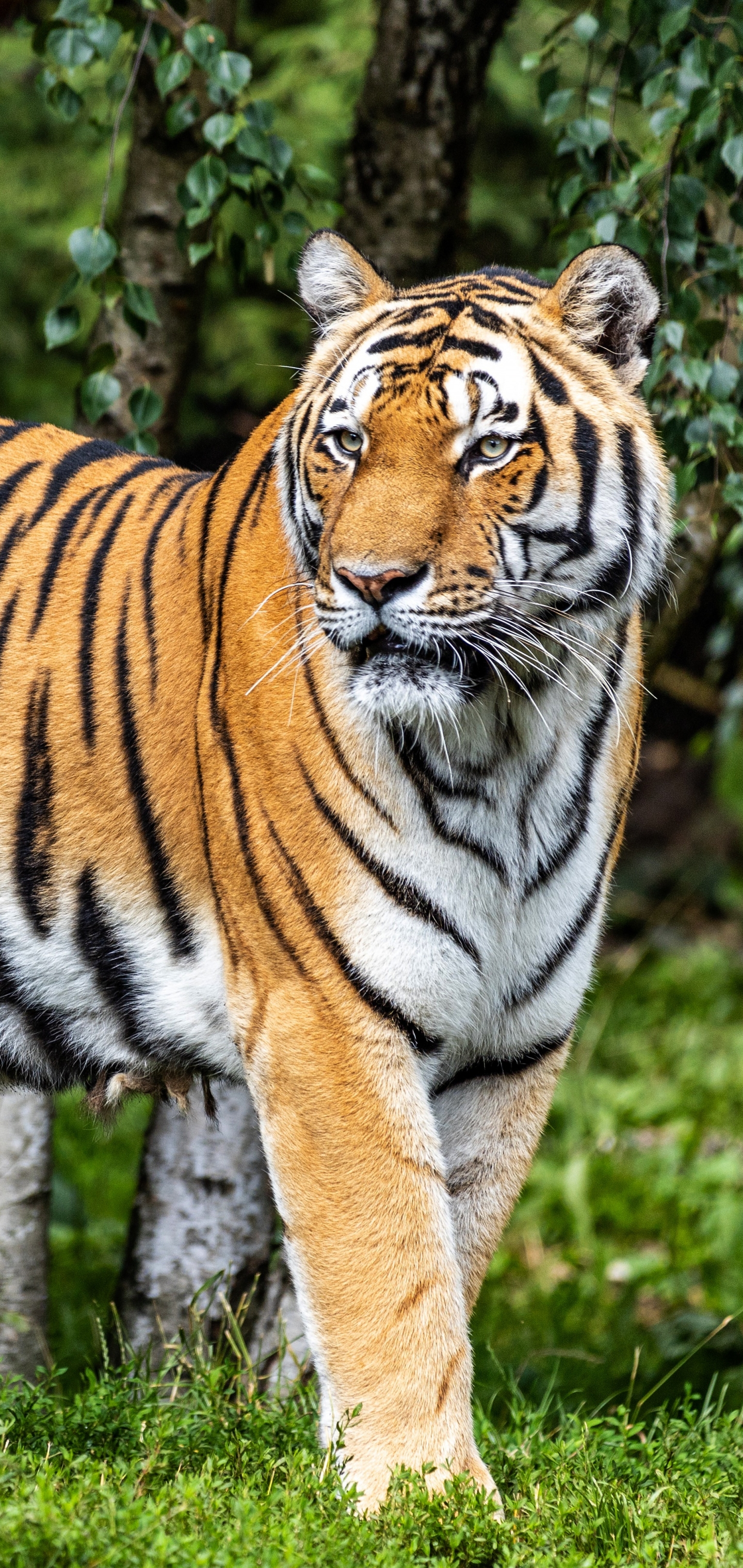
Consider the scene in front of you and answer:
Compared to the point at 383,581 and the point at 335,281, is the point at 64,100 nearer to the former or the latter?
the point at 335,281

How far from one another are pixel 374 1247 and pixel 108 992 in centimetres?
70

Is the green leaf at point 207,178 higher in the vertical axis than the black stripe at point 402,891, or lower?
higher

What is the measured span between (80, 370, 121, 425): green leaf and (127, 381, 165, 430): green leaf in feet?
0.23

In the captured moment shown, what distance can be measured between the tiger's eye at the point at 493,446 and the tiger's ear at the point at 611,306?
0.88 feet

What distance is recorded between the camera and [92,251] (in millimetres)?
3096

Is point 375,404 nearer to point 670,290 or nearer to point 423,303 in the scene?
point 423,303

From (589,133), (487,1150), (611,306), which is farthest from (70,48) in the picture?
(487,1150)

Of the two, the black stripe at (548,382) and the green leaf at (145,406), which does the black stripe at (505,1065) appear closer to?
the black stripe at (548,382)

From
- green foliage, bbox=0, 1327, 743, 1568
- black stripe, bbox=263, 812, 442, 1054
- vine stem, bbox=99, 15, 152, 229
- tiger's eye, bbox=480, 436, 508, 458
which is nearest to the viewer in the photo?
green foliage, bbox=0, 1327, 743, 1568

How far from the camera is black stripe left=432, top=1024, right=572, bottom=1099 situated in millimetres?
2816

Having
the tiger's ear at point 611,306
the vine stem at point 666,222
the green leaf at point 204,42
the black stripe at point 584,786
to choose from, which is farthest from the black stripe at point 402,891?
the green leaf at point 204,42

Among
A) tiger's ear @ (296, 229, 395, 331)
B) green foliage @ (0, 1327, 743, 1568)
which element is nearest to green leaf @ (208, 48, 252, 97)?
tiger's ear @ (296, 229, 395, 331)

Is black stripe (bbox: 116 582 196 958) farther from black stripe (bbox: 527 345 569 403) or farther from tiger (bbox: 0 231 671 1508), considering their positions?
black stripe (bbox: 527 345 569 403)

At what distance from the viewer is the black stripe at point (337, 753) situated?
8.37 ft
